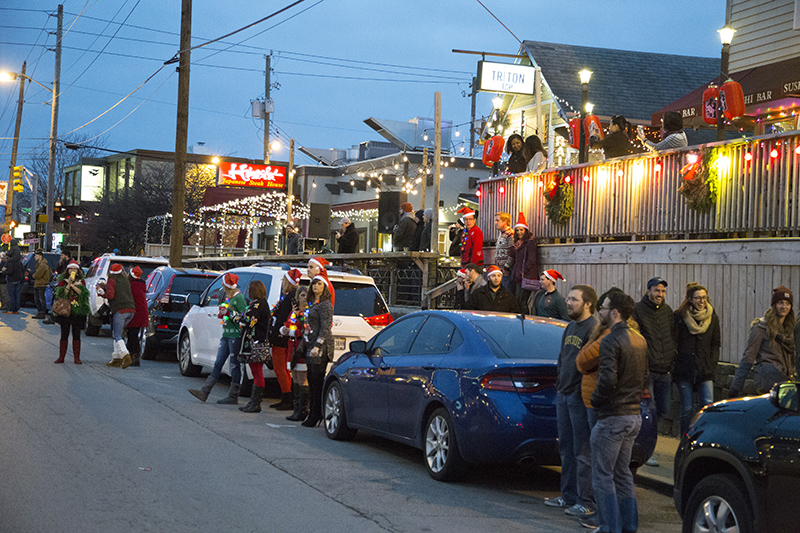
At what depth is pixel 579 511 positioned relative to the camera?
704cm

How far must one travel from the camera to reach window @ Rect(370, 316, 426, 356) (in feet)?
30.1

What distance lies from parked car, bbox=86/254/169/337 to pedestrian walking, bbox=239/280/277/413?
30.1 feet

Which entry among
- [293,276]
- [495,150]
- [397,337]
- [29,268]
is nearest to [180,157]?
[495,150]

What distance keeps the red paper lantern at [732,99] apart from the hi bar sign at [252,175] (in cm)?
3279

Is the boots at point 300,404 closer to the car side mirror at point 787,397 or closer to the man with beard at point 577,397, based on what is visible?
the man with beard at point 577,397

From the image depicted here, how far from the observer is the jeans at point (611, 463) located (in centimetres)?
629

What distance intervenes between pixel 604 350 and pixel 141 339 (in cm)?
1366

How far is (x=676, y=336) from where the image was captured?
9.62m

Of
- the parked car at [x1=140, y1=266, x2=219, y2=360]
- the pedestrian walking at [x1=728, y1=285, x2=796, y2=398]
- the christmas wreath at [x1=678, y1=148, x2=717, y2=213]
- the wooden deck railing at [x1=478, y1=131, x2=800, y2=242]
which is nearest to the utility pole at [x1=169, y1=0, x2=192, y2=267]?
the parked car at [x1=140, y1=266, x2=219, y2=360]

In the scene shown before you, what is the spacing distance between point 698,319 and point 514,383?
2.86 meters

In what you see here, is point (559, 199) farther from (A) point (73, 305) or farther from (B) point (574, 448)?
(B) point (574, 448)

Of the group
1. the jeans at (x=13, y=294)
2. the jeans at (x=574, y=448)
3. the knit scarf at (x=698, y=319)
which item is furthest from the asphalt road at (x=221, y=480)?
the jeans at (x=13, y=294)

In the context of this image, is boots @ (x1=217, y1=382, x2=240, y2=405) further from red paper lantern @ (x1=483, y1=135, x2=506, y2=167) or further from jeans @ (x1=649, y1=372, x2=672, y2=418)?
red paper lantern @ (x1=483, y1=135, x2=506, y2=167)

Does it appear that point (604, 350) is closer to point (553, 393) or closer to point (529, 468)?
point (553, 393)
